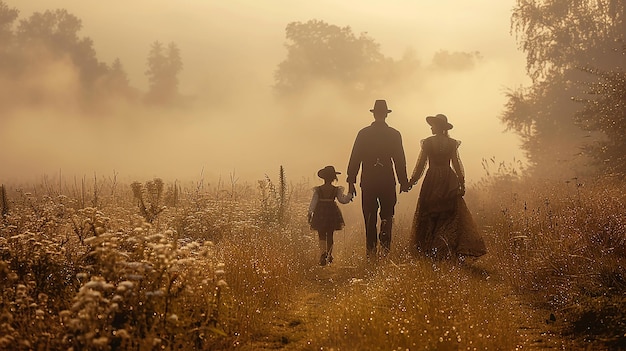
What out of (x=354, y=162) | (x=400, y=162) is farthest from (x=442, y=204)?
(x=354, y=162)

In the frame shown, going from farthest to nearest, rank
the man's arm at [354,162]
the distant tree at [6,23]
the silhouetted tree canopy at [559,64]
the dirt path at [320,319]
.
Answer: the distant tree at [6,23], the silhouetted tree canopy at [559,64], the man's arm at [354,162], the dirt path at [320,319]

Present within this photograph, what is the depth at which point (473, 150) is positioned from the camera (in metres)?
51.4

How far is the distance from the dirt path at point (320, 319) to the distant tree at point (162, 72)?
202 ft

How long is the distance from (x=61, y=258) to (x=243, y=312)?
68.9 inches

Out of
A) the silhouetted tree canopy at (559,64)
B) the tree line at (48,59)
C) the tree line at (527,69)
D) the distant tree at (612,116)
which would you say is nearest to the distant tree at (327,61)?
the tree line at (527,69)

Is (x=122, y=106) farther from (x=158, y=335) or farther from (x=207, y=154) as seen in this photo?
(x=158, y=335)

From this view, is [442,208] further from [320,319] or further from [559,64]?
[559,64]

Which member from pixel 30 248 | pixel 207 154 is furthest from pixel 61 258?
pixel 207 154

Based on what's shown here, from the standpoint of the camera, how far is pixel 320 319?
5887mm

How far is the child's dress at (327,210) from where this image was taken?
9531 mm

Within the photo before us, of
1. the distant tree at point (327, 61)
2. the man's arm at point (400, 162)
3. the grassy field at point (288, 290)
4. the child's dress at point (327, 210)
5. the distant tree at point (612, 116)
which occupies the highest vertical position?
the distant tree at point (327, 61)

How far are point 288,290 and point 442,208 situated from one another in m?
3.00

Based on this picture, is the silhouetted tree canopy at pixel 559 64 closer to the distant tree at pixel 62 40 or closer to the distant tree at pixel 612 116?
the distant tree at pixel 612 116

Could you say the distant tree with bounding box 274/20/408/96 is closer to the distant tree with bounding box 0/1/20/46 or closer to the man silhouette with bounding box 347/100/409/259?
the distant tree with bounding box 0/1/20/46
